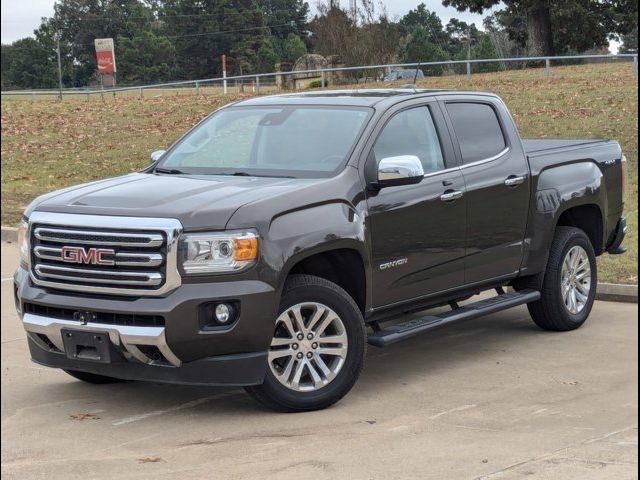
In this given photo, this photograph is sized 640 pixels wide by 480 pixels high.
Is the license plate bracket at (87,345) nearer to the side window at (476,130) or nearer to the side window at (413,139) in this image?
the side window at (413,139)

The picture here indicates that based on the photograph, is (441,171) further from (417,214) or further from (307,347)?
(307,347)

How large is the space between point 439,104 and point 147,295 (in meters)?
2.87

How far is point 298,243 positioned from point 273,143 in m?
1.26

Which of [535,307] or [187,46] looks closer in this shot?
[535,307]

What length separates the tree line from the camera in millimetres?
14438

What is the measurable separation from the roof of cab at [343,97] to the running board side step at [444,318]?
1466mm

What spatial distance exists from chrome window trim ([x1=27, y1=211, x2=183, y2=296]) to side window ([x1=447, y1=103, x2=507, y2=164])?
8.60 feet

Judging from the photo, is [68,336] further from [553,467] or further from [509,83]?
[509,83]

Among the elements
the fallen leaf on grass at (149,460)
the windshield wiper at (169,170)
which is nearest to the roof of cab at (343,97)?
the windshield wiper at (169,170)

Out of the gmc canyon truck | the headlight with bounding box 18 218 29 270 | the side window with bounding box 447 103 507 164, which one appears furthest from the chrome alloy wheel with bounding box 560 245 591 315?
the headlight with bounding box 18 218 29 270

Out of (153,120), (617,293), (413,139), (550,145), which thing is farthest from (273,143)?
(153,120)

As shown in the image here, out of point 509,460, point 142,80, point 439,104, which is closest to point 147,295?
point 509,460

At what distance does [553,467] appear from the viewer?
5168mm

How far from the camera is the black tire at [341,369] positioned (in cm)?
622
